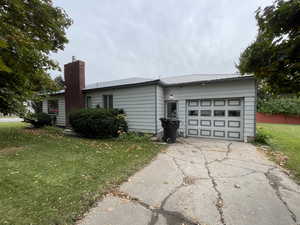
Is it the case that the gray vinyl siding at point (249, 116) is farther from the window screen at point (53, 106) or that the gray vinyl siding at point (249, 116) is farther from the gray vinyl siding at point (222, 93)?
the window screen at point (53, 106)

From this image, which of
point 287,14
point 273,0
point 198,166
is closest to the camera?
point 287,14

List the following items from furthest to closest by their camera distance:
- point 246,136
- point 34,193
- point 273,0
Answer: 1. point 246,136
2. point 34,193
3. point 273,0

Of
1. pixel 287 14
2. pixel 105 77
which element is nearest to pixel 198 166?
pixel 287 14

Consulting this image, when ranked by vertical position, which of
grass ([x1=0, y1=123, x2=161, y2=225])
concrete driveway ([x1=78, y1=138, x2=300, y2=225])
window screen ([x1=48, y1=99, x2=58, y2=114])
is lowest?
concrete driveway ([x1=78, y1=138, x2=300, y2=225])

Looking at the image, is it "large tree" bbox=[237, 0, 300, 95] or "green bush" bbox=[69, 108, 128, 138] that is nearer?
"large tree" bbox=[237, 0, 300, 95]

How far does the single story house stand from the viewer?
761 cm

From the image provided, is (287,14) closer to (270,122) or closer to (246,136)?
(246,136)

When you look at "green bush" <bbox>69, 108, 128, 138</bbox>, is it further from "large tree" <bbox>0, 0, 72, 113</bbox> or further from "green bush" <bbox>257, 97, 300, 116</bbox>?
"green bush" <bbox>257, 97, 300, 116</bbox>

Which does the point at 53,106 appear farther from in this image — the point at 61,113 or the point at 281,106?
the point at 281,106

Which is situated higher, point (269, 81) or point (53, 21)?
point (53, 21)

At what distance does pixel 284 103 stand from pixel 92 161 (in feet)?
76.3

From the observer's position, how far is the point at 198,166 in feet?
14.9

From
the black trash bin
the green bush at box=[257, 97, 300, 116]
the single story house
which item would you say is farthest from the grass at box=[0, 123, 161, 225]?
the green bush at box=[257, 97, 300, 116]

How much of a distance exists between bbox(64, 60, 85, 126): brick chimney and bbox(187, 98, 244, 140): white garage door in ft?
23.0
